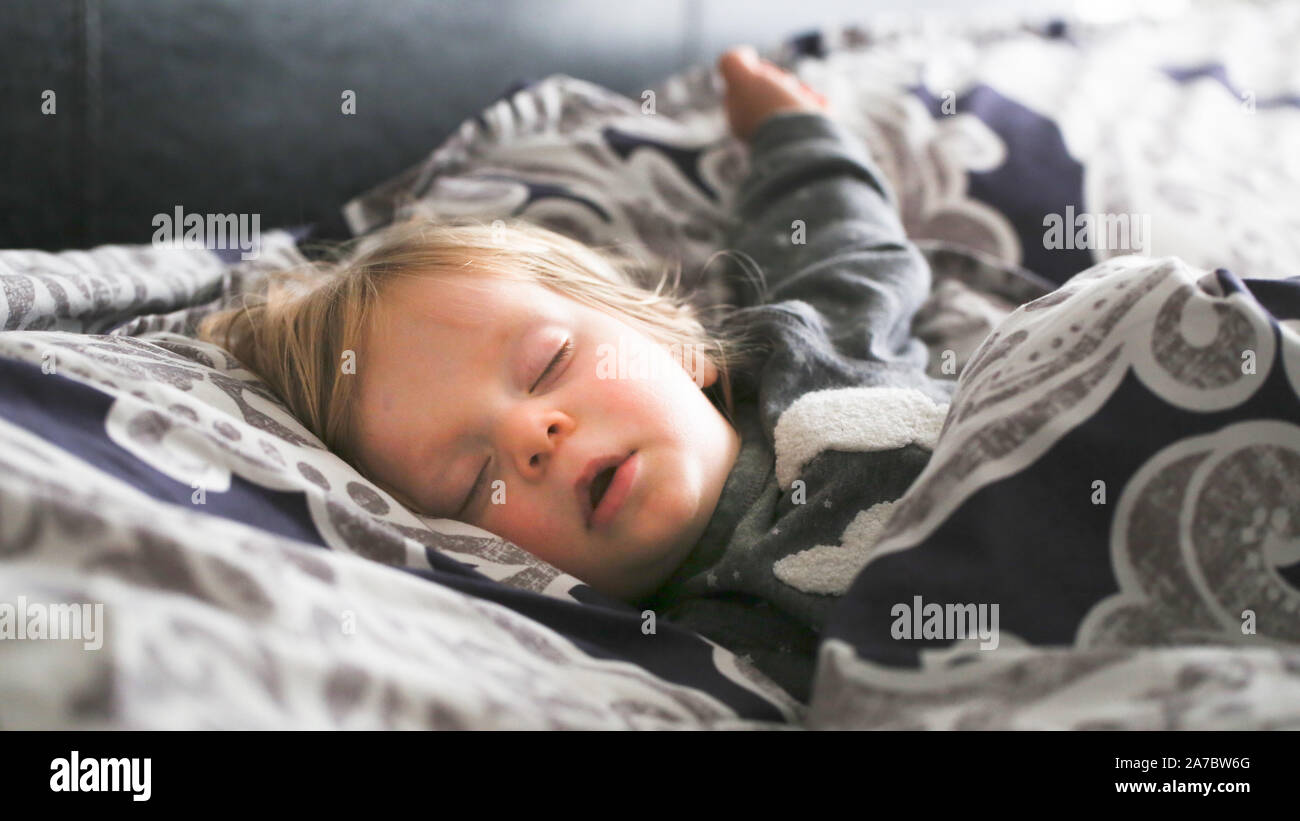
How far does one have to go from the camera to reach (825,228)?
1081mm

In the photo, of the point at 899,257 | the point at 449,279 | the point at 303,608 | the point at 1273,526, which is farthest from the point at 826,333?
the point at 303,608

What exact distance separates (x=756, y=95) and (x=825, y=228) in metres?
0.28

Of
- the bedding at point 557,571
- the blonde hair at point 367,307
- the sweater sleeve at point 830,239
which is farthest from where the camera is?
the sweater sleeve at point 830,239

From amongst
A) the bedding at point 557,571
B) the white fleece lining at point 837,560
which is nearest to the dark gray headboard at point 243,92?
the bedding at point 557,571

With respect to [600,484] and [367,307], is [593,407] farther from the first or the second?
[367,307]

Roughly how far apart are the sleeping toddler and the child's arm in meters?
0.01

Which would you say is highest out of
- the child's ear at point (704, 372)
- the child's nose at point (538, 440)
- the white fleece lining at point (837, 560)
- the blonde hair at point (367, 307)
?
the blonde hair at point (367, 307)

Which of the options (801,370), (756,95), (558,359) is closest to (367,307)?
(558,359)

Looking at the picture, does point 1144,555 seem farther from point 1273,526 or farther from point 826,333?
point 826,333

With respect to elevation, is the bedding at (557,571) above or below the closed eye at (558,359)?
below

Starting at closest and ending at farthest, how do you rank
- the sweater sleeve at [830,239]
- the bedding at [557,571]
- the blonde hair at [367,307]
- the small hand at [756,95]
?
the bedding at [557,571] → the blonde hair at [367,307] → the sweater sleeve at [830,239] → the small hand at [756,95]

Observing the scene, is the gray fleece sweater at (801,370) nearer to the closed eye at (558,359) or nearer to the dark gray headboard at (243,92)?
the closed eye at (558,359)

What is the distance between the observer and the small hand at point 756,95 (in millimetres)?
1235
